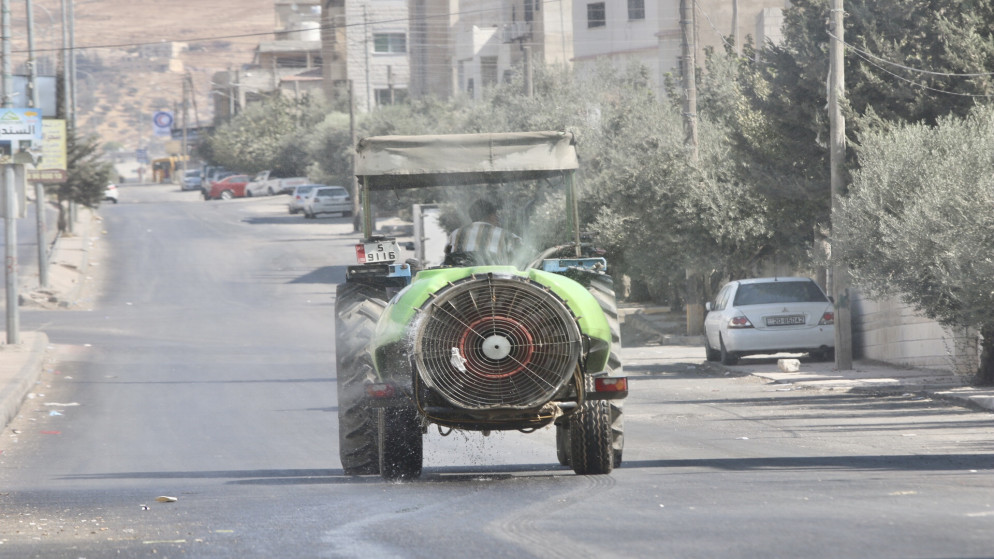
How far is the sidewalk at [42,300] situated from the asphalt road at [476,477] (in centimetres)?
44

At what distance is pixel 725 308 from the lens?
78.3 feet

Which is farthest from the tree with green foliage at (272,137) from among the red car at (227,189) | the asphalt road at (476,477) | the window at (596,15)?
the asphalt road at (476,477)

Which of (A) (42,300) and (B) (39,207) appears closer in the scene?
(A) (42,300)

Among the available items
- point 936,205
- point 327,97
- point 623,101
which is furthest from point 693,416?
point 327,97

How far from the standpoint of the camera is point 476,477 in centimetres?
1014

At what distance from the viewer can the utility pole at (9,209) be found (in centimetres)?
2680

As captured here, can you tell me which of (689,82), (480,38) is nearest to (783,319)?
(689,82)

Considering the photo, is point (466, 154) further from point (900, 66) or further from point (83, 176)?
point (83, 176)

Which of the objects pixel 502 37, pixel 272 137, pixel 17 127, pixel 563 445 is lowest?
pixel 563 445

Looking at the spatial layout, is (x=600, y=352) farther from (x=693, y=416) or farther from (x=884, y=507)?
(x=693, y=416)

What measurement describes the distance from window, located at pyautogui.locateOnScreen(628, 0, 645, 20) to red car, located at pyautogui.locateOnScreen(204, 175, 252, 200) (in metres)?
33.9

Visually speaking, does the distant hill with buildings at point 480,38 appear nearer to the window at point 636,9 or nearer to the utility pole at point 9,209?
the window at point 636,9

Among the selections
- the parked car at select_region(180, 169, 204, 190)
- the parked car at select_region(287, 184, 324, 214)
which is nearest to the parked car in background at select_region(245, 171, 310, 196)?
the parked car at select_region(180, 169, 204, 190)

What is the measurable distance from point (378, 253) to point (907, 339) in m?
13.2
